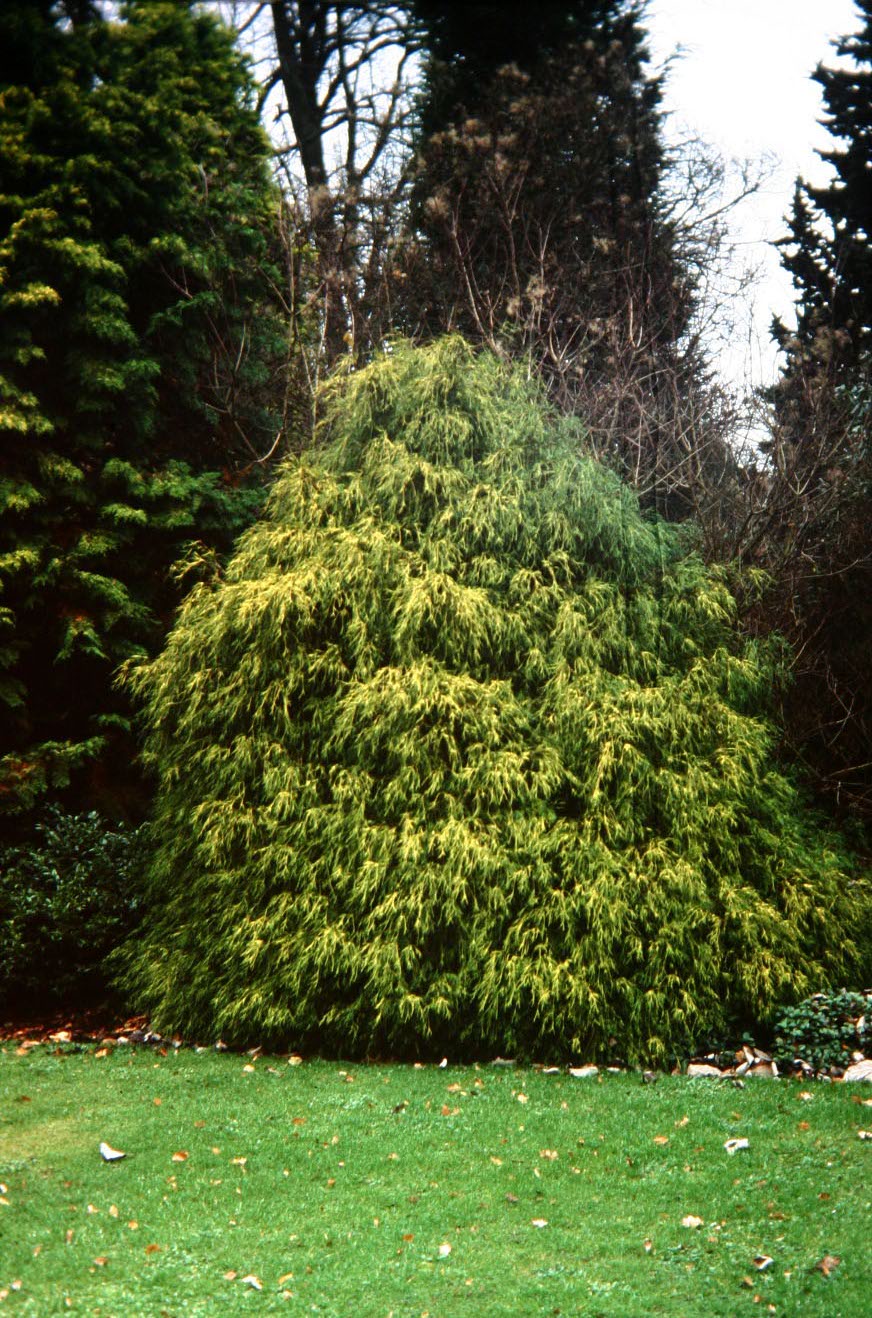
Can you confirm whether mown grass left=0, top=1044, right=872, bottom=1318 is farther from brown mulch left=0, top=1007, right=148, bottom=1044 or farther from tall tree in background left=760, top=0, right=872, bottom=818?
tall tree in background left=760, top=0, right=872, bottom=818

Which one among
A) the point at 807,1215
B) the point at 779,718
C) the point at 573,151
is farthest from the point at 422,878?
the point at 573,151

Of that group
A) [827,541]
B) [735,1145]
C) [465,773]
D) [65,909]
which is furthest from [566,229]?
[735,1145]

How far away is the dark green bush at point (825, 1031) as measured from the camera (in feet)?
22.6

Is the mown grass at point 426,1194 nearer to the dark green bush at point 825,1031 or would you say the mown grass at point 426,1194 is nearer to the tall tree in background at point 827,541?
the dark green bush at point 825,1031

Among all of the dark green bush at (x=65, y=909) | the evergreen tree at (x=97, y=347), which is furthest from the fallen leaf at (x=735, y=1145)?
the evergreen tree at (x=97, y=347)

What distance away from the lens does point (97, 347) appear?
1038cm

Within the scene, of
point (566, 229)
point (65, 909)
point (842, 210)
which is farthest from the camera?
point (842, 210)

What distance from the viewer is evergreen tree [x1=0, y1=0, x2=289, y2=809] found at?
9.86 m

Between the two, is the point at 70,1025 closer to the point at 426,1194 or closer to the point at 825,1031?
the point at 426,1194

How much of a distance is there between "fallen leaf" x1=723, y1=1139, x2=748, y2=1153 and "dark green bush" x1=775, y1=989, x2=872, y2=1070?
1595 mm

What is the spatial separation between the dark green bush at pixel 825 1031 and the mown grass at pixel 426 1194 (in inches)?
18.4

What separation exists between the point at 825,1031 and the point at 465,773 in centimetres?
282

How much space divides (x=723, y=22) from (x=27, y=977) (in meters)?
13.2

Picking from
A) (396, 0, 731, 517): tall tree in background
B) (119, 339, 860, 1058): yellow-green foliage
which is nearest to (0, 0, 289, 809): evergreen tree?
(119, 339, 860, 1058): yellow-green foliage
